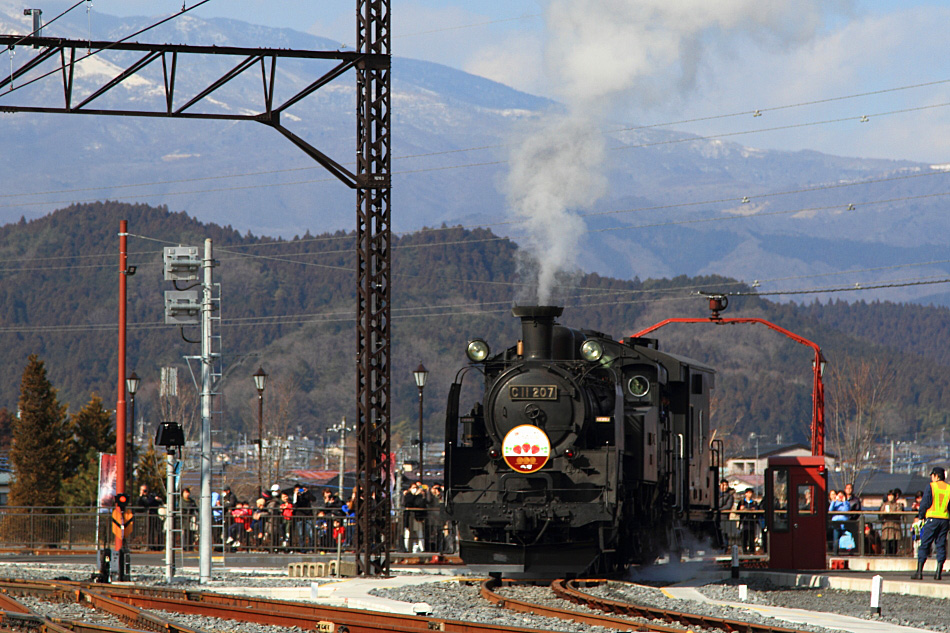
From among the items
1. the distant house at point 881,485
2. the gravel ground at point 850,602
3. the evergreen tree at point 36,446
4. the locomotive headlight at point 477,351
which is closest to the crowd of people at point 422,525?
the locomotive headlight at point 477,351

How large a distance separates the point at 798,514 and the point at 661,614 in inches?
345

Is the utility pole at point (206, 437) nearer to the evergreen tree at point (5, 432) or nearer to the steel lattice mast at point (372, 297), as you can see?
the steel lattice mast at point (372, 297)

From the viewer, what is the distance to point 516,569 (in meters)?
18.8

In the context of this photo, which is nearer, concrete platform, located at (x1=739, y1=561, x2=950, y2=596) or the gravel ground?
the gravel ground

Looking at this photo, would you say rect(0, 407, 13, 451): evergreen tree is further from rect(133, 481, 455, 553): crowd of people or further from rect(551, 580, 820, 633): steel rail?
rect(551, 580, 820, 633): steel rail

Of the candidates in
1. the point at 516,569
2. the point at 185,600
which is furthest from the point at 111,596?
the point at 516,569

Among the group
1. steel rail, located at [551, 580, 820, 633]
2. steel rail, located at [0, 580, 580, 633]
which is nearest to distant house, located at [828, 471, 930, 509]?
steel rail, located at [551, 580, 820, 633]

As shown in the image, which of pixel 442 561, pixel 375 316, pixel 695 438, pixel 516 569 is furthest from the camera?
pixel 442 561

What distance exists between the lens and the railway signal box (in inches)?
883

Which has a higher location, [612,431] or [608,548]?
[612,431]

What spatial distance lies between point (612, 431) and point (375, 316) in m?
4.90

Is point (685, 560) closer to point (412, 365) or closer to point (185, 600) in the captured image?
point (185, 600)

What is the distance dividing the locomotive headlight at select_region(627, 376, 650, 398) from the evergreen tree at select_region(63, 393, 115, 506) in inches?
1489

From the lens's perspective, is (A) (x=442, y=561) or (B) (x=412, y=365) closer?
(A) (x=442, y=561)
